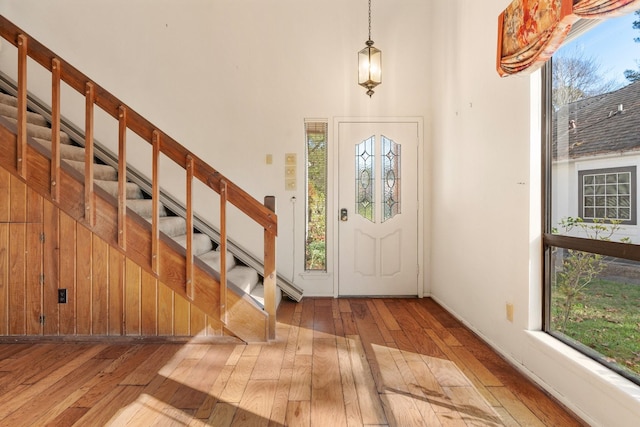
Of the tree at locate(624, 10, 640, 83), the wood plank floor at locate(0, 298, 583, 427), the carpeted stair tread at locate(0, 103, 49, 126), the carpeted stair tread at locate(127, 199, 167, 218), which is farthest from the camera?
the carpeted stair tread at locate(127, 199, 167, 218)

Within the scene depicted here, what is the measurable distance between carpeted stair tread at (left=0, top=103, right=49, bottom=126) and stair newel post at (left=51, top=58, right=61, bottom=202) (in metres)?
1.05

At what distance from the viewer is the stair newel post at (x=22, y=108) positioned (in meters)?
2.69

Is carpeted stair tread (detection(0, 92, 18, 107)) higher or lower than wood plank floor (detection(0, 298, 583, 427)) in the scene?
higher

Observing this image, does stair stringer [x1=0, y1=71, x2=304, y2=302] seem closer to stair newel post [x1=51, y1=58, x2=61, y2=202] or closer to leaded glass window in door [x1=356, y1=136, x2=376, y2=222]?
leaded glass window in door [x1=356, y1=136, x2=376, y2=222]

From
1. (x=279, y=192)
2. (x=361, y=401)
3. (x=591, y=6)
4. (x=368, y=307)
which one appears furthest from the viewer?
(x=279, y=192)

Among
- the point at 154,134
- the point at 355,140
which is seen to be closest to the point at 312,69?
the point at 355,140

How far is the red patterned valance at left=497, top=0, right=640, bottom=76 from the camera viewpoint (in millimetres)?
1589

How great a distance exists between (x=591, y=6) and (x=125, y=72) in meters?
4.39

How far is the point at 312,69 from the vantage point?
4.43 metres

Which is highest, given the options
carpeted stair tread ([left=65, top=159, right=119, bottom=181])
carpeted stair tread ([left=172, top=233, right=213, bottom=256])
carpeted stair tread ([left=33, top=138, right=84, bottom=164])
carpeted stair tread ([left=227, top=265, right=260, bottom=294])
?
carpeted stair tread ([left=33, top=138, right=84, bottom=164])

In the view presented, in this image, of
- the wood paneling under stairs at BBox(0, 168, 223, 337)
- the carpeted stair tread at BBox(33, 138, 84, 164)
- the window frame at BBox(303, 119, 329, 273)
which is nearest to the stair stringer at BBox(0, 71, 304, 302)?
the window frame at BBox(303, 119, 329, 273)

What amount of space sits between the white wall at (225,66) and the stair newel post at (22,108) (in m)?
1.64

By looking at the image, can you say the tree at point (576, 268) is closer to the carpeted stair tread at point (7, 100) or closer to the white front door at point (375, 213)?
the white front door at point (375, 213)

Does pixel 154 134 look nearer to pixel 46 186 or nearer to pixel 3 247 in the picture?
pixel 46 186
